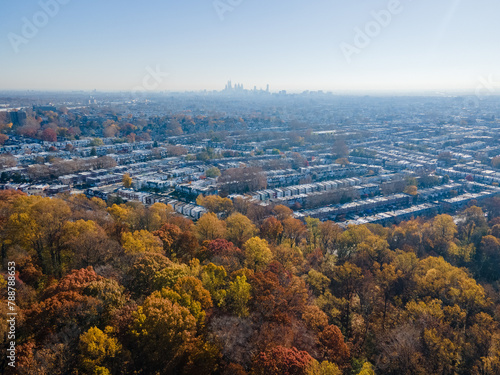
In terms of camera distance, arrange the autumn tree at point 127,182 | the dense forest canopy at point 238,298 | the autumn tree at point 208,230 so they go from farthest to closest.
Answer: the autumn tree at point 127,182 < the autumn tree at point 208,230 < the dense forest canopy at point 238,298

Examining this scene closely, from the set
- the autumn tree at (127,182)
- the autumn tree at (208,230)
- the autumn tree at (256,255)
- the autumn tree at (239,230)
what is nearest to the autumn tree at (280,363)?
the autumn tree at (256,255)

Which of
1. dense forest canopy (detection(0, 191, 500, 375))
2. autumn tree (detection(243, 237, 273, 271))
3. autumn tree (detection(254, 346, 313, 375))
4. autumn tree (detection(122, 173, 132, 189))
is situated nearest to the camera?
autumn tree (detection(254, 346, 313, 375))

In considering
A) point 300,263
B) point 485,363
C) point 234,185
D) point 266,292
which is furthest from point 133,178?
point 485,363

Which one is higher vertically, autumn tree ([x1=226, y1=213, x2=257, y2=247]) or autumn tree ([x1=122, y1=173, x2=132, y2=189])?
autumn tree ([x1=226, y1=213, x2=257, y2=247])

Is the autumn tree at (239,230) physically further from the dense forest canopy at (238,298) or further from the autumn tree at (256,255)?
the autumn tree at (256,255)

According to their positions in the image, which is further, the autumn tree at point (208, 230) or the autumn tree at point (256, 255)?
the autumn tree at point (208, 230)

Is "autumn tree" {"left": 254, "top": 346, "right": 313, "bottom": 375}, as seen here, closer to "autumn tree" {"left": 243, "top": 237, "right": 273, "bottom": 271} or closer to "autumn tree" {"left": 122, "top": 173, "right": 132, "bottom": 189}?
"autumn tree" {"left": 243, "top": 237, "right": 273, "bottom": 271}

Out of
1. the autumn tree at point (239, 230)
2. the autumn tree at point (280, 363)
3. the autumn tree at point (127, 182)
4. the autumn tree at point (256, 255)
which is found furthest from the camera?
the autumn tree at point (127, 182)

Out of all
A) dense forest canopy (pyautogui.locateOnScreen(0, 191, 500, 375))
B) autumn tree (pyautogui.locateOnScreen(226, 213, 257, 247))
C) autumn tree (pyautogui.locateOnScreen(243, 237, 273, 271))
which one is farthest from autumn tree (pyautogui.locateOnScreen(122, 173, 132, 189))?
autumn tree (pyautogui.locateOnScreen(243, 237, 273, 271))

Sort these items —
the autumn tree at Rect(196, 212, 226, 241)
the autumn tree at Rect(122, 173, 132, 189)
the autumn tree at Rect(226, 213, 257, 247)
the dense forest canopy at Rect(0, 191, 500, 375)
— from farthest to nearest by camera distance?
1. the autumn tree at Rect(122, 173, 132, 189)
2. the autumn tree at Rect(226, 213, 257, 247)
3. the autumn tree at Rect(196, 212, 226, 241)
4. the dense forest canopy at Rect(0, 191, 500, 375)

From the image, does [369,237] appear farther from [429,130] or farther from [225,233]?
[429,130]
